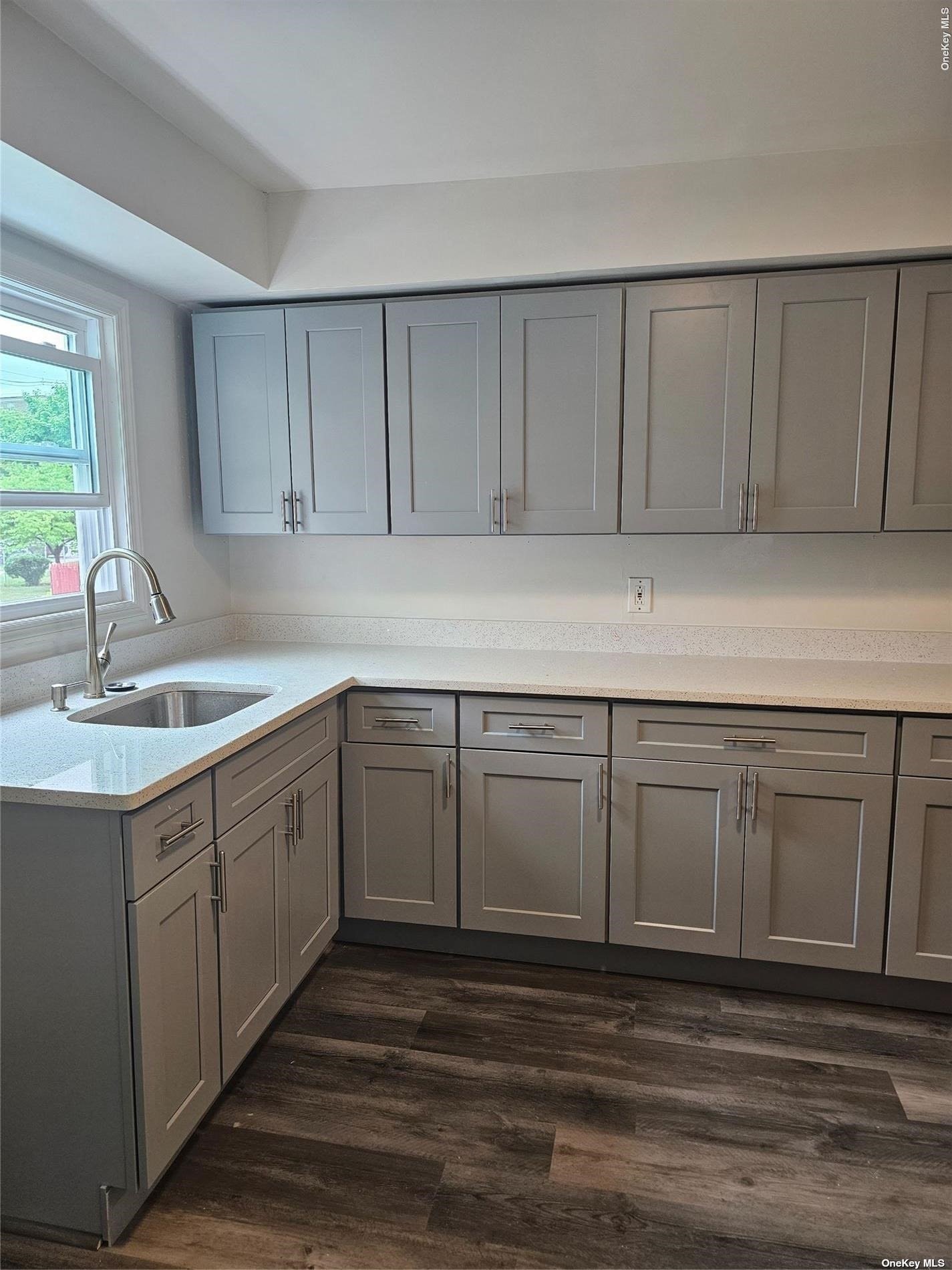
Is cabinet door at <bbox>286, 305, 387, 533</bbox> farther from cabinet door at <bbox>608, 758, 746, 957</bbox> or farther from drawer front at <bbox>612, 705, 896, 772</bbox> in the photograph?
cabinet door at <bbox>608, 758, 746, 957</bbox>

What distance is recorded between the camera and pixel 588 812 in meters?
2.56

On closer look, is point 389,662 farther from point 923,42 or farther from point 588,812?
point 923,42

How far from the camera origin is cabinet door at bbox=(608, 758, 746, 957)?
2.48 m

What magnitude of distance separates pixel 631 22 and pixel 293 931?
241 centimetres

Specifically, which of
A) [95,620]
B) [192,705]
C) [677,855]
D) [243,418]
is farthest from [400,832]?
[243,418]

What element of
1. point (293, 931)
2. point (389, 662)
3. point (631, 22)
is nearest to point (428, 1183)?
point (293, 931)

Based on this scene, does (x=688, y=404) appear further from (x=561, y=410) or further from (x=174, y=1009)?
(x=174, y=1009)

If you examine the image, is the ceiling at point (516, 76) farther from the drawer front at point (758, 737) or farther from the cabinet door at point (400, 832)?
the cabinet door at point (400, 832)

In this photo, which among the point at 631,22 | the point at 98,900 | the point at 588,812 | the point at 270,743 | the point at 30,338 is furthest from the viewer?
the point at 588,812

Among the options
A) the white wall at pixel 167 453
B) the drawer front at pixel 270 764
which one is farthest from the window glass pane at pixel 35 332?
the drawer front at pixel 270 764

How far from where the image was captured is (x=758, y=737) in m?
2.42

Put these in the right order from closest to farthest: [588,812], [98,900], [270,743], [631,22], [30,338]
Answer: [98,900] → [631,22] → [270,743] → [30,338] → [588,812]

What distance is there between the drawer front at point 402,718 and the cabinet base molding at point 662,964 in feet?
2.11

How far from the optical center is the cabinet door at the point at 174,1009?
1.62 m
